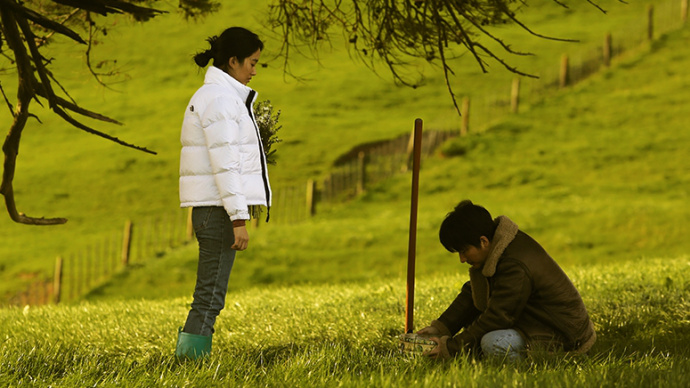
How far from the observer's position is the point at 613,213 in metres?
18.7

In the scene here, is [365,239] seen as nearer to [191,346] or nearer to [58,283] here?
[58,283]

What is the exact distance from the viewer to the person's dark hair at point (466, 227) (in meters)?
4.33

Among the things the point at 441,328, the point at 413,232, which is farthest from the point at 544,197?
the point at 413,232

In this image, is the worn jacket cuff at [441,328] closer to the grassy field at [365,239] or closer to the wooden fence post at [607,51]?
the grassy field at [365,239]

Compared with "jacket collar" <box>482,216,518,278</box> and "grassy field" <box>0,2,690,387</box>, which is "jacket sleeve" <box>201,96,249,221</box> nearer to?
"grassy field" <box>0,2,690,387</box>

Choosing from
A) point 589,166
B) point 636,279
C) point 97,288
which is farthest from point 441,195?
point 636,279

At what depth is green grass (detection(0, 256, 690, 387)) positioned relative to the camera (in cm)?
375

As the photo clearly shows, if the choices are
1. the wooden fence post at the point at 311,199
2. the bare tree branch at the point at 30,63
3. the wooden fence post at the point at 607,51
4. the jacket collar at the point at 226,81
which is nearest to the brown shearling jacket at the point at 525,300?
the jacket collar at the point at 226,81

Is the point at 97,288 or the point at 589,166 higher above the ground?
the point at 589,166

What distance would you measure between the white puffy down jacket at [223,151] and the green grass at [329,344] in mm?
879

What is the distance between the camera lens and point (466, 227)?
14.2ft

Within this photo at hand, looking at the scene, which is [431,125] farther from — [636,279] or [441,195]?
[636,279]

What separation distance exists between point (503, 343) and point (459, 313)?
530mm

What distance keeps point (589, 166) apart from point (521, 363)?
20.9 meters
